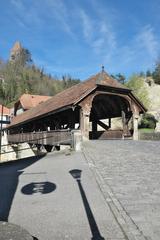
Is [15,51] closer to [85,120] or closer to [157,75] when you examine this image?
[157,75]

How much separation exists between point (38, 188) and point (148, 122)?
36.4m

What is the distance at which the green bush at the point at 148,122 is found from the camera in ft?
138

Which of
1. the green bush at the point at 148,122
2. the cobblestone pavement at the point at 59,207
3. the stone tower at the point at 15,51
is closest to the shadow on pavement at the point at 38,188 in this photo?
the cobblestone pavement at the point at 59,207

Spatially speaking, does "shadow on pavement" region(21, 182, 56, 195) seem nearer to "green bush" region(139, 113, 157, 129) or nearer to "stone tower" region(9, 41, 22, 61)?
"green bush" region(139, 113, 157, 129)

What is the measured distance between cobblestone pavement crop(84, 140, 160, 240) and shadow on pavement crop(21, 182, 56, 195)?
133 centimetres

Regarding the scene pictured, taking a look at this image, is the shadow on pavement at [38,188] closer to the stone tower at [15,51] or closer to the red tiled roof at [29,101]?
the red tiled roof at [29,101]

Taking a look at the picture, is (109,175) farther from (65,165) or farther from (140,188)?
(65,165)

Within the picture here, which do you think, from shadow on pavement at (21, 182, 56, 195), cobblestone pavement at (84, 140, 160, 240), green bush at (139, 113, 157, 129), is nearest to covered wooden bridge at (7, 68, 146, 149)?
cobblestone pavement at (84, 140, 160, 240)

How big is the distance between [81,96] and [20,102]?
43452 mm

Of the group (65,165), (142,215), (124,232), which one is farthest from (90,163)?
(124,232)

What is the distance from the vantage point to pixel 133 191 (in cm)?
665

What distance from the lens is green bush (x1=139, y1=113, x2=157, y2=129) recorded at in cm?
4219

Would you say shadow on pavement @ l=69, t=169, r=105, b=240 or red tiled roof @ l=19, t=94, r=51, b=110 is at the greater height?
red tiled roof @ l=19, t=94, r=51, b=110

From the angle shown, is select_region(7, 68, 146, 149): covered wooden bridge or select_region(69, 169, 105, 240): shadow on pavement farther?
select_region(7, 68, 146, 149): covered wooden bridge
